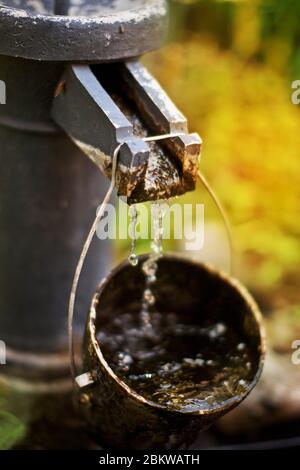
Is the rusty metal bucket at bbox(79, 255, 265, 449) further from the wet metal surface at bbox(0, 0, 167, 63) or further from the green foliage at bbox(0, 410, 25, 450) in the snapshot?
the wet metal surface at bbox(0, 0, 167, 63)

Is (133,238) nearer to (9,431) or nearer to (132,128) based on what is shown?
(132,128)

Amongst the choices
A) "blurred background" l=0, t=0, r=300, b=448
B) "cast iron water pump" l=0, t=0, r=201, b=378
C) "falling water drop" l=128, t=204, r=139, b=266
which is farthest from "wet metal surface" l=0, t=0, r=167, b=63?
"blurred background" l=0, t=0, r=300, b=448

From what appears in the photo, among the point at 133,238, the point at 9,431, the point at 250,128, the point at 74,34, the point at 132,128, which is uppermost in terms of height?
the point at 250,128

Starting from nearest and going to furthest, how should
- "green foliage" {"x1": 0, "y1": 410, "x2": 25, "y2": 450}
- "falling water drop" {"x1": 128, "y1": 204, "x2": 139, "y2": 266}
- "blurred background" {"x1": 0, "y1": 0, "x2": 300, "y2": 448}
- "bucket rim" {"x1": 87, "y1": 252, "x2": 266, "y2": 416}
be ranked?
1. "bucket rim" {"x1": 87, "y1": 252, "x2": 266, "y2": 416}
2. "falling water drop" {"x1": 128, "y1": 204, "x2": 139, "y2": 266}
3. "green foliage" {"x1": 0, "y1": 410, "x2": 25, "y2": 450}
4. "blurred background" {"x1": 0, "y1": 0, "x2": 300, "y2": 448}

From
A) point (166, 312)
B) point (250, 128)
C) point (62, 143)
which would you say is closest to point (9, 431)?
point (166, 312)

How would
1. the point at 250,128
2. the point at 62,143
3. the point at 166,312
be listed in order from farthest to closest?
the point at 250,128, the point at 166,312, the point at 62,143
